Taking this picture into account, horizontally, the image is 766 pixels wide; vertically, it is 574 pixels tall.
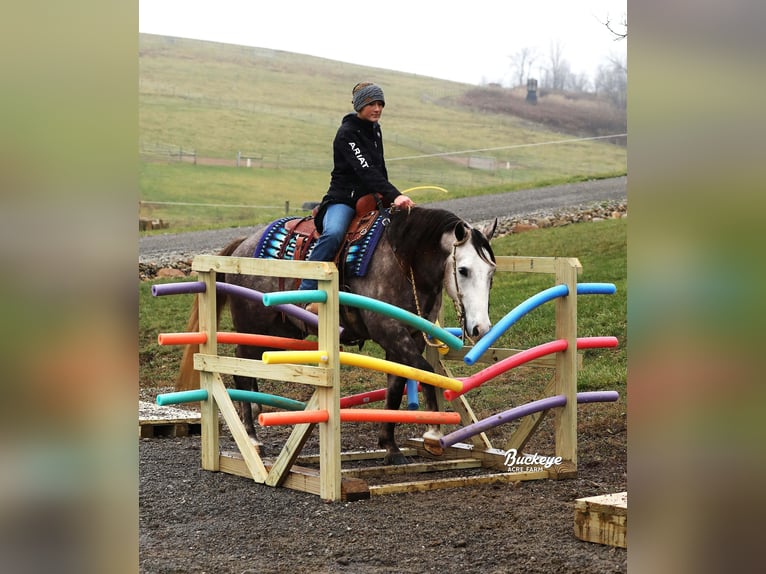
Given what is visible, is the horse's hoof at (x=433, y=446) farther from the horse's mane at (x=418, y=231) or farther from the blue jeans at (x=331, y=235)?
the blue jeans at (x=331, y=235)

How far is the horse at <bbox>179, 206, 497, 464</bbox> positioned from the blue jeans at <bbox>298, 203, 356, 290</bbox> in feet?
0.66

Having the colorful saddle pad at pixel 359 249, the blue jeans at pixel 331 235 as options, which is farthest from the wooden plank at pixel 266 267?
the colorful saddle pad at pixel 359 249

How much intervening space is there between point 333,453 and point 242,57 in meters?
67.1

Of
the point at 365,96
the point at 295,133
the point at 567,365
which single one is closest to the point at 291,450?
the point at 567,365

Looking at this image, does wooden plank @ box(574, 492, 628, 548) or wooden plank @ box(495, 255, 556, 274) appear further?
wooden plank @ box(495, 255, 556, 274)

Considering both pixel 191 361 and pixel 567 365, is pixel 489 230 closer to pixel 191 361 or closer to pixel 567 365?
pixel 567 365

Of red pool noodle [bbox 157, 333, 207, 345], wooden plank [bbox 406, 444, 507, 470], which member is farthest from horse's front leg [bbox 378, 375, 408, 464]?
red pool noodle [bbox 157, 333, 207, 345]

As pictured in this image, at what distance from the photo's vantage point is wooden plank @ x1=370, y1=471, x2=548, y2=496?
5.88 m

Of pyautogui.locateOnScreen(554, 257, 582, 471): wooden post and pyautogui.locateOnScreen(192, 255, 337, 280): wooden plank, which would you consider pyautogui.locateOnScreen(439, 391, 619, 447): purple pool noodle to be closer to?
pyautogui.locateOnScreen(554, 257, 582, 471): wooden post

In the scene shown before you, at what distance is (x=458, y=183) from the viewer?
1785 inches

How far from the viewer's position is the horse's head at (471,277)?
6.08 m
